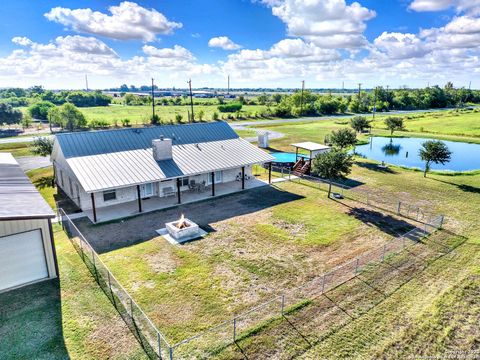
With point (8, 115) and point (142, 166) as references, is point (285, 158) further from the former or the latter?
point (8, 115)

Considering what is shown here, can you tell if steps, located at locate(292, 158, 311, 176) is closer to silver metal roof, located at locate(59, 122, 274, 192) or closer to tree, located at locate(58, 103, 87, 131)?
silver metal roof, located at locate(59, 122, 274, 192)

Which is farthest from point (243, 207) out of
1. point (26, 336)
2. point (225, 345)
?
point (26, 336)

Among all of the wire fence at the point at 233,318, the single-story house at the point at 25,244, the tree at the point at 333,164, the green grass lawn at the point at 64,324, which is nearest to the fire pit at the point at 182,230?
the wire fence at the point at 233,318

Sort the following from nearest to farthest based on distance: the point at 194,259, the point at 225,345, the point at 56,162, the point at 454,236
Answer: the point at 225,345 < the point at 194,259 < the point at 454,236 < the point at 56,162

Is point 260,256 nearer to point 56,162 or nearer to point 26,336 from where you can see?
point 26,336

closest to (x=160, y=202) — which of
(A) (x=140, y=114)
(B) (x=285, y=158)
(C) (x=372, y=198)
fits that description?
(C) (x=372, y=198)

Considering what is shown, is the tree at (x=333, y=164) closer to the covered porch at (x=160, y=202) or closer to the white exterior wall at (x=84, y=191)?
the covered porch at (x=160, y=202)
